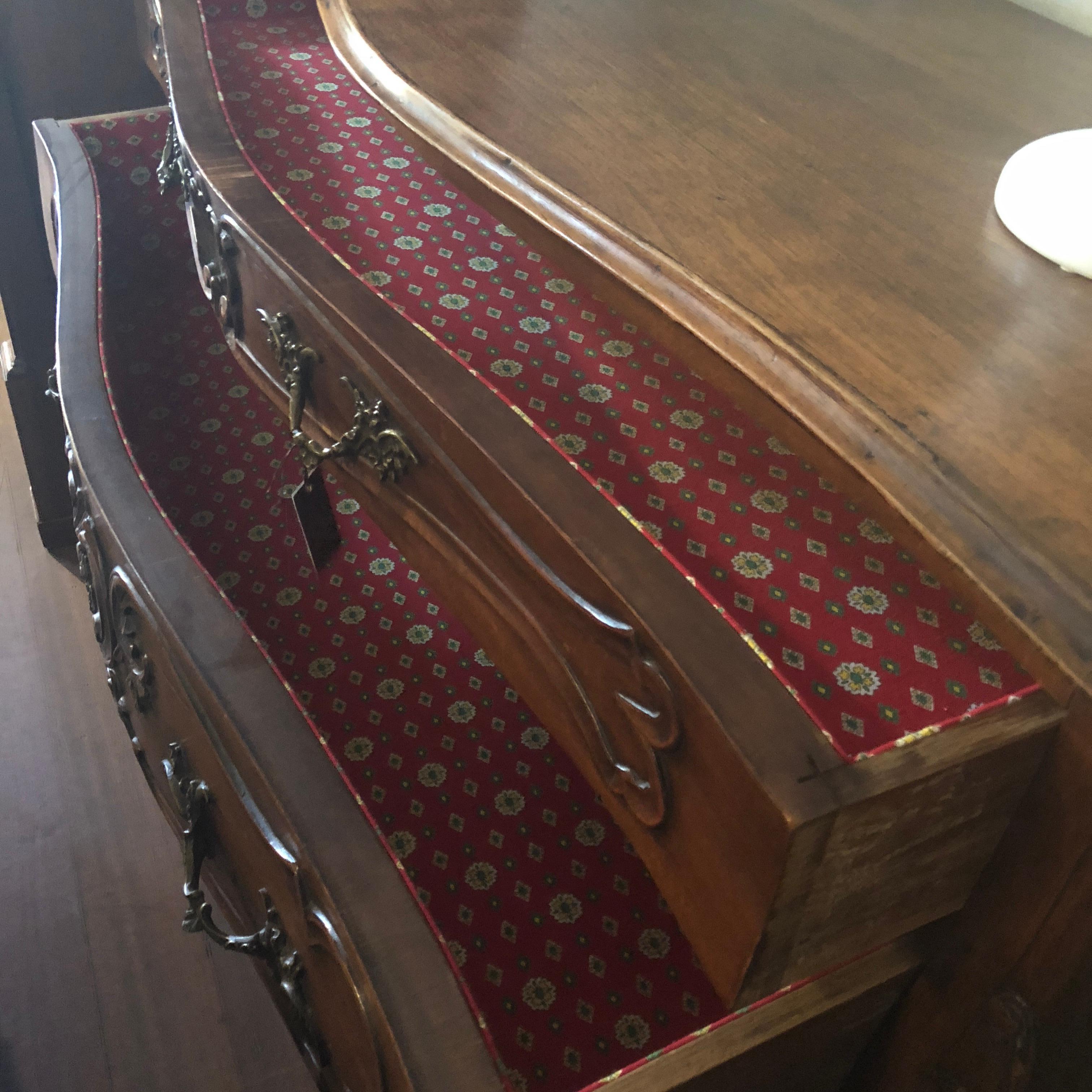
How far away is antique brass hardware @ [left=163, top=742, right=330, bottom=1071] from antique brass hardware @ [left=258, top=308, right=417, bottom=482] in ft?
0.82

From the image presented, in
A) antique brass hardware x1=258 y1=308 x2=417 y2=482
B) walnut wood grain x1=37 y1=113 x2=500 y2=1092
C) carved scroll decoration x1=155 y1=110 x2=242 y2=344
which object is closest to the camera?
walnut wood grain x1=37 y1=113 x2=500 y2=1092

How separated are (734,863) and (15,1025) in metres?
0.98

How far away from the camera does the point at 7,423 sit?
6.27ft

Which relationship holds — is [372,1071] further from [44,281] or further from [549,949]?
[44,281]

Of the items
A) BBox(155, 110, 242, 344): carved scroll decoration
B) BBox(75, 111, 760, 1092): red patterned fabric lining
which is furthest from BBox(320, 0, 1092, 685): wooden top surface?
BBox(75, 111, 760, 1092): red patterned fabric lining

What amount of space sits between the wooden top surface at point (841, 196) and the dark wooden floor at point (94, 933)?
907mm

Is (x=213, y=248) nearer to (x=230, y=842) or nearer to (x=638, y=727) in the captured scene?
(x=230, y=842)

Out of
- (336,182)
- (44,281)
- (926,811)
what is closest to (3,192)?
(44,281)

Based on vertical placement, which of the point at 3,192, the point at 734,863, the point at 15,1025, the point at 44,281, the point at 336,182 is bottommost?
the point at 15,1025

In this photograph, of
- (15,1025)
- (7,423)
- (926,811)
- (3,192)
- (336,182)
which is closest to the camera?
(926,811)

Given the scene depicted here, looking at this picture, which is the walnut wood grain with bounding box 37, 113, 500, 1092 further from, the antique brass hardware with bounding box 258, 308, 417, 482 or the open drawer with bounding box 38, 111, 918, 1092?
the antique brass hardware with bounding box 258, 308, 417, 482

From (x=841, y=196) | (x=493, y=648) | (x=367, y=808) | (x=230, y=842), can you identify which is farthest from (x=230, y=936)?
(x=841, y=196)

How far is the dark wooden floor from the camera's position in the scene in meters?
1.07

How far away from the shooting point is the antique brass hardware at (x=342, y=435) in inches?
A: 25.5
